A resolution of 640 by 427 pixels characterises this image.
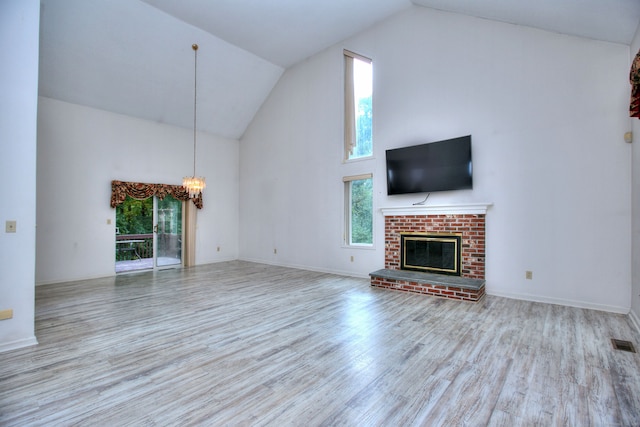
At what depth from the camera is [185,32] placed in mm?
5738

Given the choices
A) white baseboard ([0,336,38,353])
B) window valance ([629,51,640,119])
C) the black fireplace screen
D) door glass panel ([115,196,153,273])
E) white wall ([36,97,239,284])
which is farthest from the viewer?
door glass panel ([115,196,153,273])

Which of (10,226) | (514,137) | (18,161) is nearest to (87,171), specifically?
(18,161)

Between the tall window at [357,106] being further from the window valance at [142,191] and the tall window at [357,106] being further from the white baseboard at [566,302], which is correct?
the window valance at [142,191]

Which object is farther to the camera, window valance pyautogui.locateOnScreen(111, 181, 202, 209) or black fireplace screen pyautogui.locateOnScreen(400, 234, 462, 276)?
window valance pyautogui.locateOnScreen(111, 181, 202, 209)

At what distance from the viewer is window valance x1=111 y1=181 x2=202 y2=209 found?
6.40 meters

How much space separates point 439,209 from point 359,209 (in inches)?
67.0

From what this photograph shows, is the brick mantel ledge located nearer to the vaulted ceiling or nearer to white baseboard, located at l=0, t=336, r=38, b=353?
the vaulted ceiling

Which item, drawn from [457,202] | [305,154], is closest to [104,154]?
[305,154]

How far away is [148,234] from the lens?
719 cm

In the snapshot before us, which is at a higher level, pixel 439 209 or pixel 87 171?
pixel 87 171

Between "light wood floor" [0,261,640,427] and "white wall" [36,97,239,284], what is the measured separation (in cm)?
193

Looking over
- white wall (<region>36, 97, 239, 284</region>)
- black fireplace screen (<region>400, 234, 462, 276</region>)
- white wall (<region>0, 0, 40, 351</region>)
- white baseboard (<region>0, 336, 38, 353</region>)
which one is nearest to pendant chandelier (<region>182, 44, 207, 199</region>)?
white wall (<region>36, 97, 239, 284</region>)

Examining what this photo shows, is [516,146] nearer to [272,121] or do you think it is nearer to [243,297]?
[243,297]

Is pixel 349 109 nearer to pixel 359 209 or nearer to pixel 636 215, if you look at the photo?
pixel 359 209
